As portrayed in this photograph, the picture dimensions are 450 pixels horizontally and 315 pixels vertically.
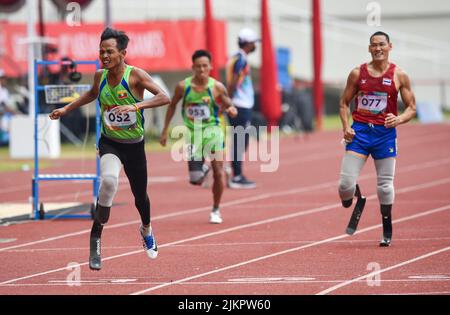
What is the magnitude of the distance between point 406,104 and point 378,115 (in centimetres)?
32

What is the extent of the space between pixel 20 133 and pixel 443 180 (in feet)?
34.6

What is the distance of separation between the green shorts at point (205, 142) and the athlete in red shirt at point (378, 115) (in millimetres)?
2469

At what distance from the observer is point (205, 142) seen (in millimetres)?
13820

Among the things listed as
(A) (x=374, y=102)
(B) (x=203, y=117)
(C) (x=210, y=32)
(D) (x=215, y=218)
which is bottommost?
(D) (x=215, y=218)

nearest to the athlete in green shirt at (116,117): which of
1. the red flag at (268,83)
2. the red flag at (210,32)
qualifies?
the red flag at (210,32)

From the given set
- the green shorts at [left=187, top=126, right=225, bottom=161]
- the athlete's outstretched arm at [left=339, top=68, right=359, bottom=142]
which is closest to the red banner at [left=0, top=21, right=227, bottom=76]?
the green shorts at [left=187, top=126, right=225, bottom=161]

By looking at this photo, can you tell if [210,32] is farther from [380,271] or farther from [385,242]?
[380,271]

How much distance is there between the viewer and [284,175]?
68.2 feet

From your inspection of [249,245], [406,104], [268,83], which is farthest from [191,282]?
[268,83]

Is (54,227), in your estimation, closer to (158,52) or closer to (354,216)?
(354,216)

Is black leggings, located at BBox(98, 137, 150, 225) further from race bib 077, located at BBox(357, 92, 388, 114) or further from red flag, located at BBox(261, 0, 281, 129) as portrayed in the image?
red flag, located at BBox(261, 0, 281, 129)

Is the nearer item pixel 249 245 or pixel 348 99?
pixel 348 99

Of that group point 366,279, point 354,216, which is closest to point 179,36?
point 354,216

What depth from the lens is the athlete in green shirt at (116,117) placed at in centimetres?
1008
